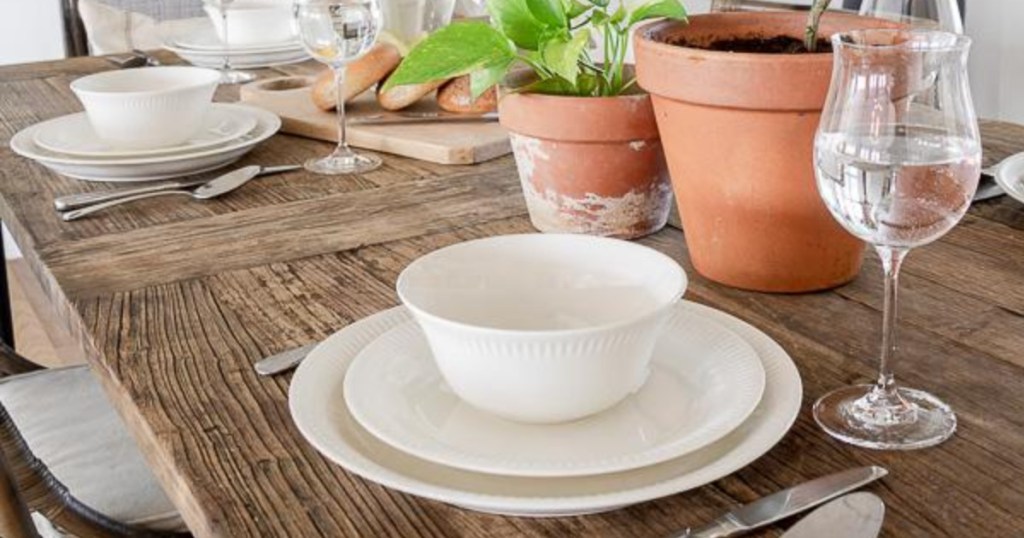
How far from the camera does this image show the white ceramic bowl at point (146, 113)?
1.22 meters

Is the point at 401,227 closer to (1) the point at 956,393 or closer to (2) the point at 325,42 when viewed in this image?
(2) the point at 325,42

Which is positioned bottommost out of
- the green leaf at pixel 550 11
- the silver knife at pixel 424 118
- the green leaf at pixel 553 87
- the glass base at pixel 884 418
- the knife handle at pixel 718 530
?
the glass base at pixel 884 418

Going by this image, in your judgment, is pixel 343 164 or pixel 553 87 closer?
pixel 553 87

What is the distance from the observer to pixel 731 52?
32.7 inches

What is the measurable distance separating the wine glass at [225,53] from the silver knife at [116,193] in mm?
575

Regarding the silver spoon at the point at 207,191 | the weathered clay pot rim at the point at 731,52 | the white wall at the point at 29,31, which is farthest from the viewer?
the white wall at the point at 29,31

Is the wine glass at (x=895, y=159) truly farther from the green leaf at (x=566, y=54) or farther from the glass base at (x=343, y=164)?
the glass base at (x=343, y=164)

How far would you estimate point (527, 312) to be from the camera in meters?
0.73

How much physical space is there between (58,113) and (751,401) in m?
1.21

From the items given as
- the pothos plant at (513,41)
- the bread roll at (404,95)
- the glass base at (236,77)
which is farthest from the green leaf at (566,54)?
the glass base at (236,77)

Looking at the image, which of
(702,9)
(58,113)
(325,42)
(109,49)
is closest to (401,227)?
(325,42)

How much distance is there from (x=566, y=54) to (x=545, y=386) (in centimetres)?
38

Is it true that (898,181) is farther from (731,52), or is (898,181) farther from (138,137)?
(138,137)

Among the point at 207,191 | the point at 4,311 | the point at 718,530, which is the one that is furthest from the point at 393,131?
the point at 4,311
